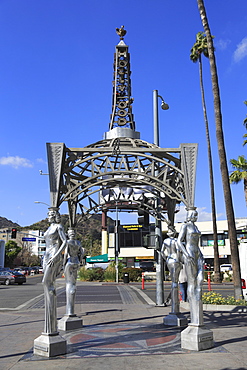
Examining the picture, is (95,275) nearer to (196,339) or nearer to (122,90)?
(122,90)

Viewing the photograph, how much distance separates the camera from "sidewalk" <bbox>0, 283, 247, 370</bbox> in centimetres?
612

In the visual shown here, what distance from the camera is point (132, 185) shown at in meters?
13.1

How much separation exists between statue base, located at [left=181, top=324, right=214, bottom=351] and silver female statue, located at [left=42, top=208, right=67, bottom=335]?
256 centimetres

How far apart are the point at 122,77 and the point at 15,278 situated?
78.2ft

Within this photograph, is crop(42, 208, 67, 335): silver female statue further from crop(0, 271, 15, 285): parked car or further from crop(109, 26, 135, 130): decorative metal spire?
crop(0, 271, 15, 285): parked car

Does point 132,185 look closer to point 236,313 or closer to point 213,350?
point 236,313

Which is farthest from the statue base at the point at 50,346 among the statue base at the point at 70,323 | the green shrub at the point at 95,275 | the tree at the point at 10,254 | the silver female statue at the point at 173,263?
the tree at the point at 10,254

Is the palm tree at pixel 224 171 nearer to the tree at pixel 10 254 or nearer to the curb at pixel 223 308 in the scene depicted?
the curb at pixel 223 308

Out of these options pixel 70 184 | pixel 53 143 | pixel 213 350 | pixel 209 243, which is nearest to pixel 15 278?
pixel 70 184

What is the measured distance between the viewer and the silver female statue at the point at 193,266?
729cm

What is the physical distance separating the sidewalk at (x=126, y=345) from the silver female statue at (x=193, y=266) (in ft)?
2.47

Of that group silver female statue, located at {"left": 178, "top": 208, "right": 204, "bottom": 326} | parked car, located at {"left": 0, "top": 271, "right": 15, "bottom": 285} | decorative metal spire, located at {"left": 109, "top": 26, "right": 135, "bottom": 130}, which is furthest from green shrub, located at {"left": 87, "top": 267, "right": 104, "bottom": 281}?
silver female statue, located at {"left": 178, "top": 208, "right": 204, "bottom": 326}

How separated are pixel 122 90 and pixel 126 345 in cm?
1327

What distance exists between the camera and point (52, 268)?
7.14 m
